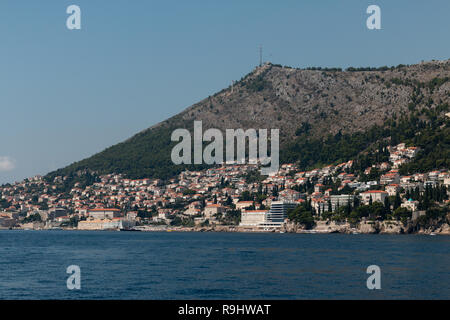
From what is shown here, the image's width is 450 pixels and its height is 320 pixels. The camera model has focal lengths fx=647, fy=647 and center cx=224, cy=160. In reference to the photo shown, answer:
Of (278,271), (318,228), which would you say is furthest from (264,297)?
(318,228)

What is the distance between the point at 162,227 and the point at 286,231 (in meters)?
51.2

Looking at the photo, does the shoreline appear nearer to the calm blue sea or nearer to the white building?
the white building

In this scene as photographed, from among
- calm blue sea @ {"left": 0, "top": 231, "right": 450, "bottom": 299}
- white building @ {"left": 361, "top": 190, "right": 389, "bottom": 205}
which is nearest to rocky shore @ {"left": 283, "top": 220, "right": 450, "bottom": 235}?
white building @ {"left": 361, "top": 190, "right": 389, "bottom": 205}

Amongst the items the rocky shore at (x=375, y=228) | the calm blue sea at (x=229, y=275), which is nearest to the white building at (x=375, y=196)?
the rocky shore at (x=375, y=228)

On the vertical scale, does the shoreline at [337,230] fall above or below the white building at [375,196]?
below

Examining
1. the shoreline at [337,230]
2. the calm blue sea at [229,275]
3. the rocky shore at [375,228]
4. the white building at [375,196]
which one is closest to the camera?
Answer: the calm blue sea at [229,275]

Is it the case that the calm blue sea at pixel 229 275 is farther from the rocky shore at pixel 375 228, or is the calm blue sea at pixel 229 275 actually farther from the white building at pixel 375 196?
the white building at pixel 375 196

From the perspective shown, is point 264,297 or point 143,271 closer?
point 264,297

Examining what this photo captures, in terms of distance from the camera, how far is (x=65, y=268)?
5644 cm

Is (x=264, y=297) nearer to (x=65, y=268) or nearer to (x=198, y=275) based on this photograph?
(x=198, y=275)

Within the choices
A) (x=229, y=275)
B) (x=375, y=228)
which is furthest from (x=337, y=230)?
(x=229, y=275)

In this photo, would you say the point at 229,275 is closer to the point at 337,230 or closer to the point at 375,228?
the point at 375,228

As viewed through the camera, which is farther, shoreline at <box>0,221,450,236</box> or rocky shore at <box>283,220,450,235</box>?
shoreline at <box>0,221,450,236</box>
